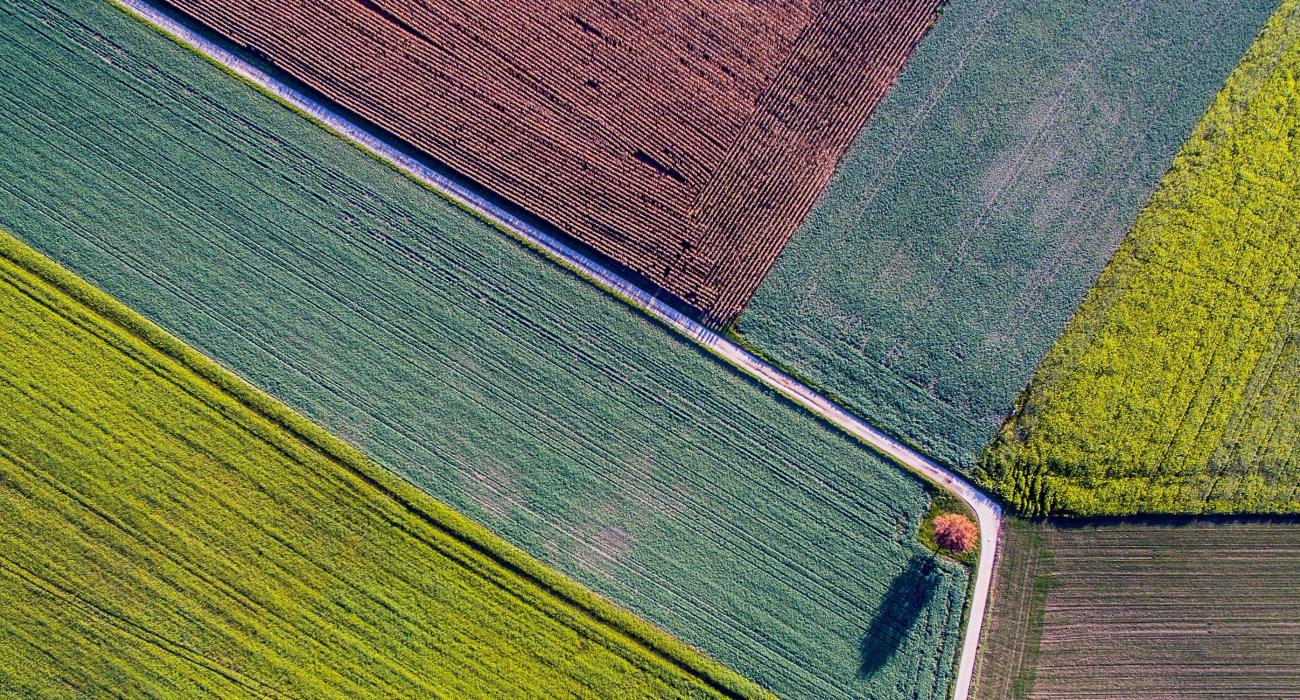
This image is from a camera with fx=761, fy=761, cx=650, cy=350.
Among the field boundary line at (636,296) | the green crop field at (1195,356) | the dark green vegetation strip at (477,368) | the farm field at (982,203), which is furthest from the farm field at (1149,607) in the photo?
the farm field at (982,203)

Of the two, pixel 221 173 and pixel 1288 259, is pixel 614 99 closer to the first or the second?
pixel 221 173

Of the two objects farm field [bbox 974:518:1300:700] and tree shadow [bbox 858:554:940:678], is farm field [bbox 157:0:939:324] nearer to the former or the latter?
tree shadow [bbox 858:554:940:678]

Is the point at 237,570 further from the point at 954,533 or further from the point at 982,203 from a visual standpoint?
the point at 982,203

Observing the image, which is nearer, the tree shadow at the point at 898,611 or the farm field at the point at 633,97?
the tree shadow at the point at 898,611

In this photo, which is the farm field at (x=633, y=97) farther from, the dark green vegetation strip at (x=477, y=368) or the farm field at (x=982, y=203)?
the dark green vegetation strip at (x=477, y=368)

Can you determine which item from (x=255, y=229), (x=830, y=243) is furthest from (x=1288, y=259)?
(x=255, y=229)

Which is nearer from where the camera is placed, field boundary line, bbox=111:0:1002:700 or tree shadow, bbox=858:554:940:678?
tree shadow, bbox=858:554:940:678

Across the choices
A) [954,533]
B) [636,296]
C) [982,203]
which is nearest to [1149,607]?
[954,533]

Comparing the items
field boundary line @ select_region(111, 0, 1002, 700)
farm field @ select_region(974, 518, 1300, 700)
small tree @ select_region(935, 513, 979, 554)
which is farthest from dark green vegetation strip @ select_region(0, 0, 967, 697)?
farm field @ select_region(974, 518, 1300, 700)
